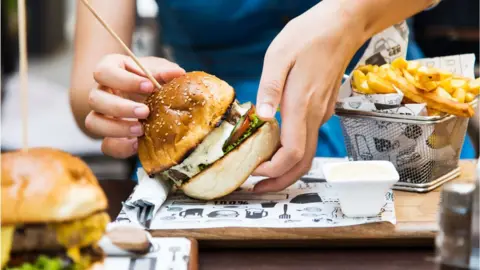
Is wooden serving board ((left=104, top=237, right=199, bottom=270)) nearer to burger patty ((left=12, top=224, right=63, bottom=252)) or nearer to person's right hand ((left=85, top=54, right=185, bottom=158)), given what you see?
burger patty ((left=12, top=224, right=63, bottom=252))

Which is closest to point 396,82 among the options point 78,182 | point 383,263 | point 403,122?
point 403,122

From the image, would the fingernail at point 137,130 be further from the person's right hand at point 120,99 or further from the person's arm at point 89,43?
the person's arm at point 89,43

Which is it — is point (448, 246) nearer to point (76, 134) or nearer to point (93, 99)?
point (93, 99)

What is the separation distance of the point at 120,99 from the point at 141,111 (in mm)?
90

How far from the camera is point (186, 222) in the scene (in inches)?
64.3

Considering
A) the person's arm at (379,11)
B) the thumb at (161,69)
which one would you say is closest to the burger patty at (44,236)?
the thumb at (161,69)

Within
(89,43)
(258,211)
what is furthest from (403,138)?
(89,43)

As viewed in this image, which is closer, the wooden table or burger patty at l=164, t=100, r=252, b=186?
the wooden table

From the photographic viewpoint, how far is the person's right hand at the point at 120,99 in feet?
5.87

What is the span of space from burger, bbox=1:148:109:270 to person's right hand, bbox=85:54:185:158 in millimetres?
611

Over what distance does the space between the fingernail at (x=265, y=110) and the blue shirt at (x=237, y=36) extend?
0.60 m

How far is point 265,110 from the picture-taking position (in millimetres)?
1670

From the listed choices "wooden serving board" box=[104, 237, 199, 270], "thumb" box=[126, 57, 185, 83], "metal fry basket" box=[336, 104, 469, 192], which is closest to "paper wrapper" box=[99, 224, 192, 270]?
"wooden serving board" box=[104, 237, 199, 270]

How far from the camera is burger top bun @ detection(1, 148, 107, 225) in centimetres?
109
